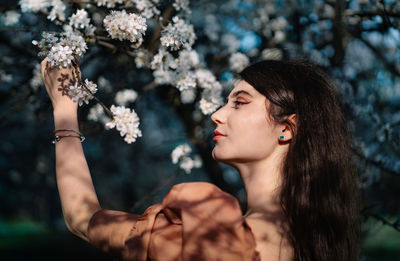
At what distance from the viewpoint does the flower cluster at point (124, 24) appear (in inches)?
62.5

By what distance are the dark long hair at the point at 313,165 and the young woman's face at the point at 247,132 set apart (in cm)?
5

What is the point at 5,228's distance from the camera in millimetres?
10828

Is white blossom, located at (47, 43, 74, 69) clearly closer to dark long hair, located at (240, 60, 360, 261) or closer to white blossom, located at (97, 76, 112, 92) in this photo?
dark long hair, located at (240, 60, 360, 261)

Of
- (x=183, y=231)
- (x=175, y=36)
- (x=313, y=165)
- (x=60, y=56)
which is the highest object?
(x=175, y=36)

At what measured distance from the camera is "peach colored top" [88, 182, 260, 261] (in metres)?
1.09

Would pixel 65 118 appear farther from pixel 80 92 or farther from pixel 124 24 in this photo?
pixel 124 24

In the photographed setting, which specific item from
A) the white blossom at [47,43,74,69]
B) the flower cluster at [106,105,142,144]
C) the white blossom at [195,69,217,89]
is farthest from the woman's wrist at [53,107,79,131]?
the white blossom at [195,69,217,89]

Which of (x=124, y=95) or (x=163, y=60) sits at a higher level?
(x=163, y=60)

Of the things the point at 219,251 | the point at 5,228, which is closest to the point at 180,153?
the point at 219,251

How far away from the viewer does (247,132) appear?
1.41 metres

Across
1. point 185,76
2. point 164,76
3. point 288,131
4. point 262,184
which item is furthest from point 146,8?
point 262,184

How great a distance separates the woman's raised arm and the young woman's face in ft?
1.64

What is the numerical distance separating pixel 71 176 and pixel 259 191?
0.69 meters

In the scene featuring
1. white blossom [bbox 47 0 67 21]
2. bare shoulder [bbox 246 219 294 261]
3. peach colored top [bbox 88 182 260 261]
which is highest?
white blossom [bbox 47 0 67 21]
